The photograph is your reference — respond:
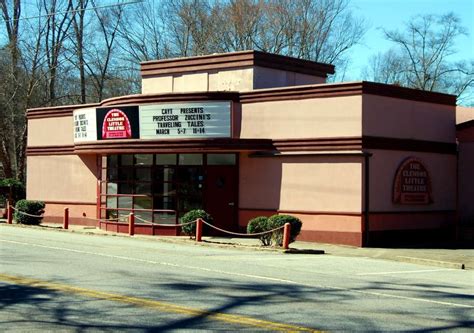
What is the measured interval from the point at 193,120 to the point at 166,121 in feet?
3.36

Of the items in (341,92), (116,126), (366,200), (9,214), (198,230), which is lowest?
(198,230)

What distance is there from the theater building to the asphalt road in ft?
14.5

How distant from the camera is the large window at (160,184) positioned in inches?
990

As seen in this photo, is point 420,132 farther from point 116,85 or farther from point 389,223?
point 116,85

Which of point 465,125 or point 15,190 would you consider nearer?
point 465,125

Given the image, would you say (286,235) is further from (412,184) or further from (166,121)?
(166,121)

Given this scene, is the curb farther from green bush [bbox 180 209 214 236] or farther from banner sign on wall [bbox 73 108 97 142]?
banner sign on wall [bbox 73 108 97 142]

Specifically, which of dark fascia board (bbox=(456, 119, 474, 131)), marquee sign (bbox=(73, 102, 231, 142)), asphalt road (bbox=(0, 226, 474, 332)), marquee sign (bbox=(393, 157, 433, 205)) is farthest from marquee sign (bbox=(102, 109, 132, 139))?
dark fascia board (bbox=(456, 119, 474, 131))

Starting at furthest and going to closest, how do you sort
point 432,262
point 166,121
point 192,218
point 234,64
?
point 234,64, point 166,121, point 192,218, point 432,262

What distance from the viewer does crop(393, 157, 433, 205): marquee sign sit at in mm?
23312

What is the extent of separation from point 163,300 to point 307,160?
13.2m

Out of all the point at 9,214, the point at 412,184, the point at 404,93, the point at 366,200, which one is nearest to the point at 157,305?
the point at 366,200

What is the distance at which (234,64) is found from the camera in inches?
1053

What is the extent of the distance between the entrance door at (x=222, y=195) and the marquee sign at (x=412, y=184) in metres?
5.40
